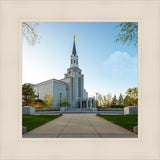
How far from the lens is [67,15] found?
3.07 meters

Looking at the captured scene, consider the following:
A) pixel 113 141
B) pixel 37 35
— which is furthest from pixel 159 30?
pixel 37 35

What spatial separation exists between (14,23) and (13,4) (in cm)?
50

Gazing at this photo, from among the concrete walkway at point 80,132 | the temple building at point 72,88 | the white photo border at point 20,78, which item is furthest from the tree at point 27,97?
the white photo border at point 20,78

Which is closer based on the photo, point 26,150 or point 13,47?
point 26,150

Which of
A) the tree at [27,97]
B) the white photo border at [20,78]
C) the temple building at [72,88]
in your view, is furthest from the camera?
the temple building at [72,88]

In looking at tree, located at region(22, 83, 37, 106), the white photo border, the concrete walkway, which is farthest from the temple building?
the white photo border

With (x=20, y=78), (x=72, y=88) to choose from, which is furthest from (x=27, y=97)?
(x=72, y=88)

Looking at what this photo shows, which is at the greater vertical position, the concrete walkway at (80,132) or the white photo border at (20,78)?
the white photo border at (20,78)

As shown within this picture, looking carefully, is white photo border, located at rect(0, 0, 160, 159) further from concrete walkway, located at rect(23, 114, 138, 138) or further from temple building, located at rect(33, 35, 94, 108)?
temple building, located at rect(33, 35, 94, 108)

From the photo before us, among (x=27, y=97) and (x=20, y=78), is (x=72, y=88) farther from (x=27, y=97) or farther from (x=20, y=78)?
(x=20, y=78)

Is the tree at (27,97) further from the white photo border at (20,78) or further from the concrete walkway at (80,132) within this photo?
the white photo border at (20,78)

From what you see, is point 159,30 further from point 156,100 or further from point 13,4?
point 13,4

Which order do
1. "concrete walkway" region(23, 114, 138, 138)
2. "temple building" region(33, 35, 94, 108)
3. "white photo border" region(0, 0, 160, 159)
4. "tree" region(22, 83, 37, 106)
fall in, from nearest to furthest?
1. "white photo border" region(0, 0, 160, 159)
2. "concrete walkway" region(23, 114, 138, 138)
3. "tree" region(22, 83, 37, 106)
4. "temple building" region(33, 35, 94, 108)

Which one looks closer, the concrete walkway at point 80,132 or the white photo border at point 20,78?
the white photo border at point 20,78
